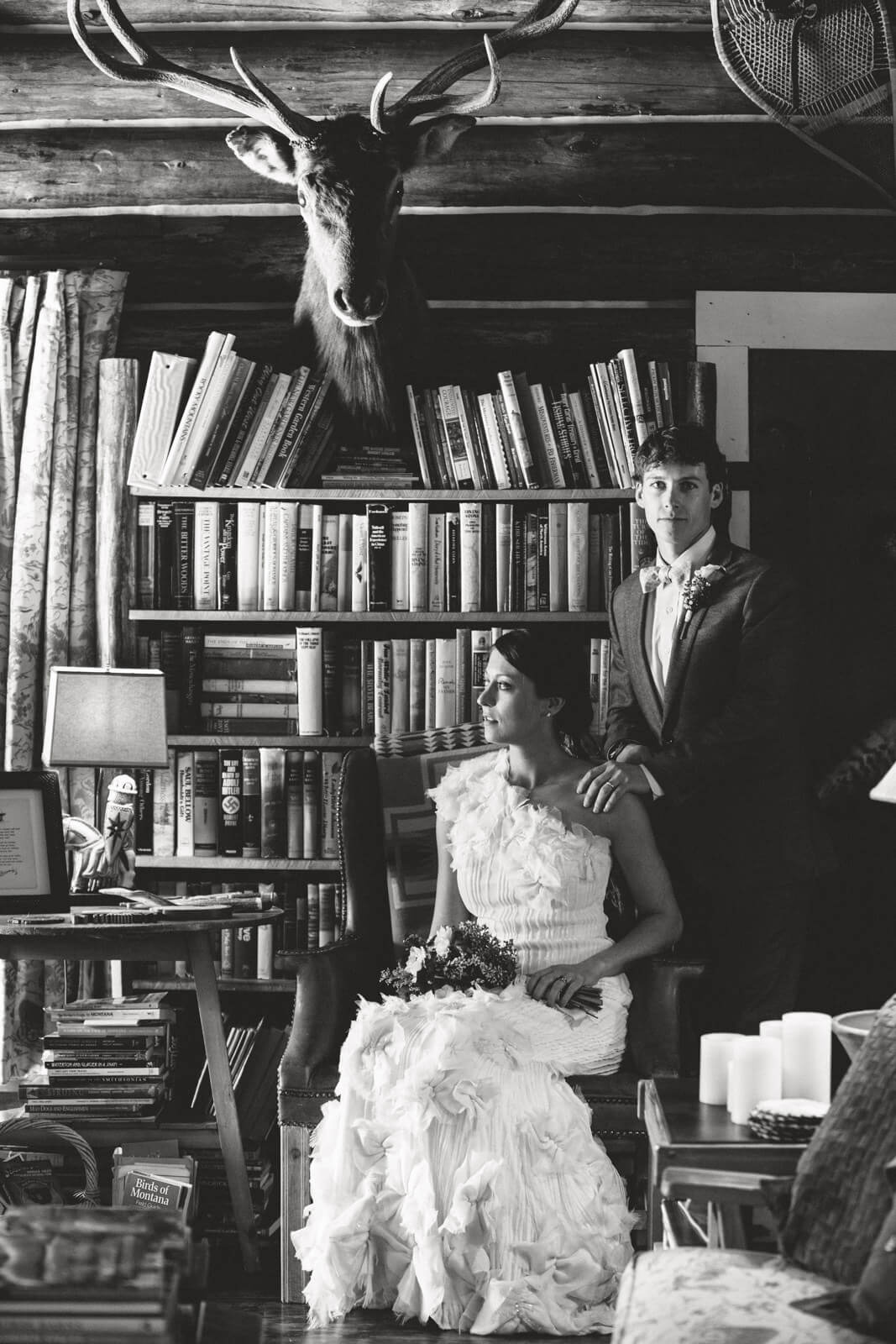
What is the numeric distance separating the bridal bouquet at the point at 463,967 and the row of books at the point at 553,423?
1.49m

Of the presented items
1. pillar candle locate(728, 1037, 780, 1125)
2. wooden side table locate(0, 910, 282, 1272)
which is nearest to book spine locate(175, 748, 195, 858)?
wooden side table locate(0, 910, 282, 1272)

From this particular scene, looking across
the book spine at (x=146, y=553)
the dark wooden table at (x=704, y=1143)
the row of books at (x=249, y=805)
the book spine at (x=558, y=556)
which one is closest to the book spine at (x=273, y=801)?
the row of books at (x=249, y=805)

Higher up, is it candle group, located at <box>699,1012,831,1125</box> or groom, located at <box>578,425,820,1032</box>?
groom, located at <box>578,425,820,1032</box>

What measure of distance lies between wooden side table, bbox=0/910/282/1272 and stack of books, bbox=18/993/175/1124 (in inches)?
7.3

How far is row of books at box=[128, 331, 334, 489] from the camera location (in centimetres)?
391

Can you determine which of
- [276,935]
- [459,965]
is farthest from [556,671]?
[276,935]

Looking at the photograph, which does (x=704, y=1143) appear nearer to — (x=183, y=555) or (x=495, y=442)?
(x=495, y=442)

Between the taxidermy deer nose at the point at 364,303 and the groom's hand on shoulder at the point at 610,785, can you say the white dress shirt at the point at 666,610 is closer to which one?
the groom's hand on shoulder at the point at 610,785

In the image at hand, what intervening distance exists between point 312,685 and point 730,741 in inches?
49.4

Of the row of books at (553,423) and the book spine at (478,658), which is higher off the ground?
the row of books at (553,423)

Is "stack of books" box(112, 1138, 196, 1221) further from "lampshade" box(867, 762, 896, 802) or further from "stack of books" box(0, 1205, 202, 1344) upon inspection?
"lampshade" box(867, 762, 896, 802)

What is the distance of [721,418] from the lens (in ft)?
13.5

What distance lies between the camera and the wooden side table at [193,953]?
3.16 meters

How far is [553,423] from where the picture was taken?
396 cm
